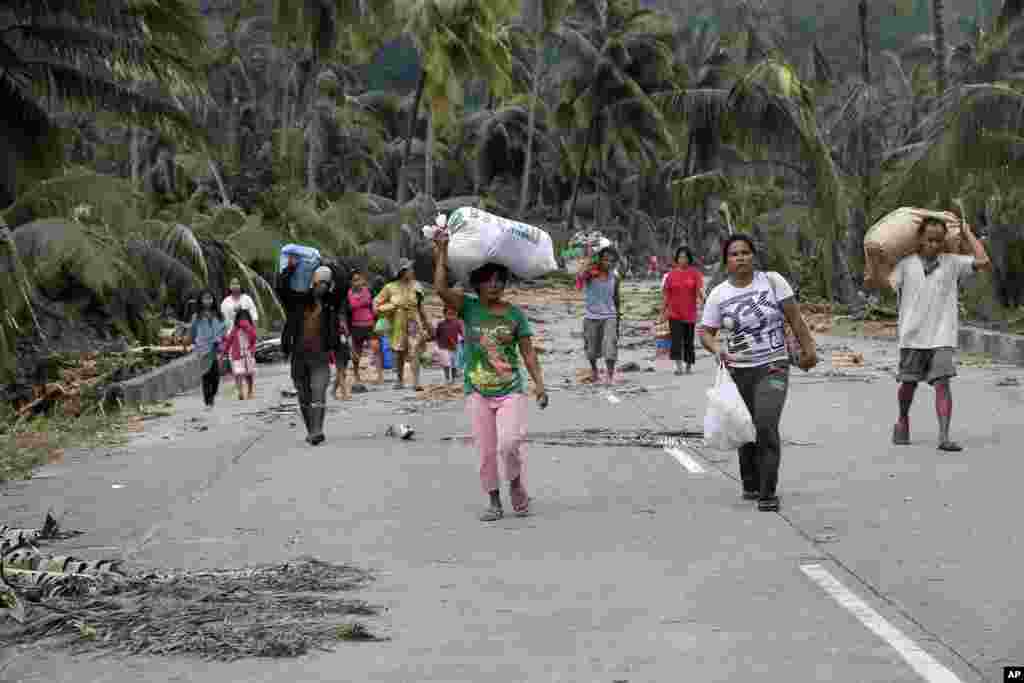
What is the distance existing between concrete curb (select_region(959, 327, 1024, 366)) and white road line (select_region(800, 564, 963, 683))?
52.0 feet

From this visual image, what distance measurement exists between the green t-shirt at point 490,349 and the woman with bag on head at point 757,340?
1.24 m

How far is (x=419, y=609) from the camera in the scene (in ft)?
24.2

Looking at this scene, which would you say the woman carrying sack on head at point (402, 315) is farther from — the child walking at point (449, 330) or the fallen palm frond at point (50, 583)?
the fallen palm frond at point (50, 583)

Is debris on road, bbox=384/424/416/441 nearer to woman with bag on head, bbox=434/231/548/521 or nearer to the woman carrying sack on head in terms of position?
woman with bag on head, bbox=434/231/548/521

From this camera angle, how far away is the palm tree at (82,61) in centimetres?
1817

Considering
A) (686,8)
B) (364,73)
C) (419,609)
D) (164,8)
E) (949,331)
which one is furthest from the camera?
(686,8)

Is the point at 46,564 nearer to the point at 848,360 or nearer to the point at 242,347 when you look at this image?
the point at 242,347

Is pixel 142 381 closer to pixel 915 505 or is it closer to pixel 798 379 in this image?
pixel 798 379

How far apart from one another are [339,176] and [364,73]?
25146mm

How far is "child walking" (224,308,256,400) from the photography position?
2131 centimetres

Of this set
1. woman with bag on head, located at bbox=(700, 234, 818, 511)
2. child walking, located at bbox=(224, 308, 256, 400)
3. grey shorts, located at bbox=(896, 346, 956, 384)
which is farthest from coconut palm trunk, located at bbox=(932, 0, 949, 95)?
woman with bag on head, located at bbox=(700, 234, 818, 511)

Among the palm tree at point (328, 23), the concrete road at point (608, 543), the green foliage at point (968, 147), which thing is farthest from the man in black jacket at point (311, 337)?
the palm tree at point (328, 23)

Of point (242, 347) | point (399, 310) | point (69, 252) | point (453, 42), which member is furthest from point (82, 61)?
point (453, 42)

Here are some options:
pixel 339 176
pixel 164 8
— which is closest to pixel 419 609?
pixel 164 8
